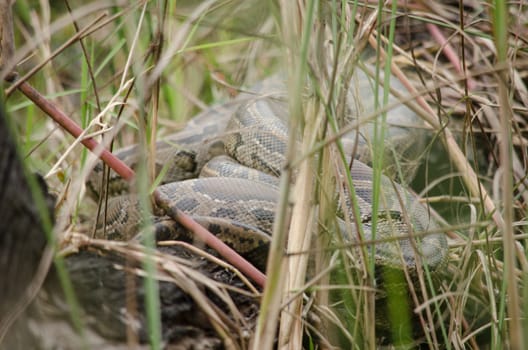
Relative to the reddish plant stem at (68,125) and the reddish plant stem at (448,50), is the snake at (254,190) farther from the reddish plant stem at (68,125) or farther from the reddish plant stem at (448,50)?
the reddish plant stem at (448,50)

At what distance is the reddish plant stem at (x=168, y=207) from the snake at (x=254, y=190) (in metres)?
0.12

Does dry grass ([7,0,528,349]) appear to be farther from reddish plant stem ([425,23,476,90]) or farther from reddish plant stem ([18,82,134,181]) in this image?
reddish plant stem ([425,23,476,90])

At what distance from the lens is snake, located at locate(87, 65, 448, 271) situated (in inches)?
98.2

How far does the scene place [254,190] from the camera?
10.2 feet

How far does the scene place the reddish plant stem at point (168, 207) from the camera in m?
2.09

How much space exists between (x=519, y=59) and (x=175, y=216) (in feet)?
10.6

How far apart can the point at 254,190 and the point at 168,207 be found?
0.99 meters

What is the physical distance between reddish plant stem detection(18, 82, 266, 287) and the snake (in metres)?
0.12

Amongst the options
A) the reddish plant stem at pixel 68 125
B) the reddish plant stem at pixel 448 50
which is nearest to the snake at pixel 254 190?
Result: the reddish plant stem at pixel 68 125

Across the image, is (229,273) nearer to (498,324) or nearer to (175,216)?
(175,216)

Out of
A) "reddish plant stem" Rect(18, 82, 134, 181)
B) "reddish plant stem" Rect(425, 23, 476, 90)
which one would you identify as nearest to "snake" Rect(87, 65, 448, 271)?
"reddish plant stem" Rect(18, 82, 134, 181)

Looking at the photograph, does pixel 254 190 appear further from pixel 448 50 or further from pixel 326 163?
pixel 448 50

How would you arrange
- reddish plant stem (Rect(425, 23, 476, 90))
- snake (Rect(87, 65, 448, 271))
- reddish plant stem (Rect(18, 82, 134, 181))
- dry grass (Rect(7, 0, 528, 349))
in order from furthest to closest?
reddish plant stem (Rect(425, 23, 476, 90)), snake (Rect(87, 65, 448, 271)), reddish plant stem (Rect(18, 82, 134, 181)), dry grass (Rect(7, 0, 528, 349))

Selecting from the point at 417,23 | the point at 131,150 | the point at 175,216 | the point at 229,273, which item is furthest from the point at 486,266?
the point at 417,23
